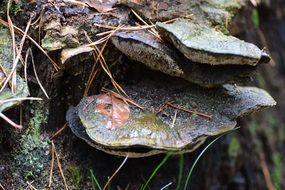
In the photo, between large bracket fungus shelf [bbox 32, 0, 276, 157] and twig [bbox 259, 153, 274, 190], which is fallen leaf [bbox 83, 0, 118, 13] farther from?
twig [bbox 259, 153, 274, 190]

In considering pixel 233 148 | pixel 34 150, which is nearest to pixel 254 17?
pixel 233 148

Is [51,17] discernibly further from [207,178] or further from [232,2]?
[207,178]

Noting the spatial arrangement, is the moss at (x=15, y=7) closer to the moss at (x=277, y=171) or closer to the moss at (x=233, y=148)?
the moss at (x=233, y=148)

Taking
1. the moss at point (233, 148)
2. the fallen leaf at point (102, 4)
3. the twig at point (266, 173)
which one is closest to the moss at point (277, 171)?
the twig at point (266, 173)

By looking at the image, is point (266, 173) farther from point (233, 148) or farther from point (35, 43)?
point (35, 43)

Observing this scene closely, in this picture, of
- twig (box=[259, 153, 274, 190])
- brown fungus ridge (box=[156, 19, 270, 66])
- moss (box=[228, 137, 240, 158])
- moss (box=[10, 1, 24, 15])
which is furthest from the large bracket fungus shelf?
twig (box=[259, 153, 274, 190])

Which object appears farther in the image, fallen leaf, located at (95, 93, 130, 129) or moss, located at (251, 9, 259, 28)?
moss, located at (251, 9, 259, 28)
